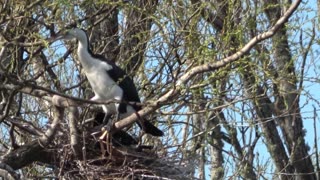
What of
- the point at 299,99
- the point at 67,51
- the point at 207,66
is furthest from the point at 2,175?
the point at 299,99

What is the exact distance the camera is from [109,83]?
28.7ft

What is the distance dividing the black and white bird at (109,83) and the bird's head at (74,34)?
185 mm

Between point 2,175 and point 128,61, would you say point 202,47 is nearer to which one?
point 2,175

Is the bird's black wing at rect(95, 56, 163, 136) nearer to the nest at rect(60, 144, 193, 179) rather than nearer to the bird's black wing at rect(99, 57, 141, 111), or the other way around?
the bird's black wing at rect(99, 57, 141, 111)

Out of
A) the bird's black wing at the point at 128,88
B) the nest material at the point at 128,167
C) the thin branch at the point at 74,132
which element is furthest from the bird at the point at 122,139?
the thin branch at the point at 74,132

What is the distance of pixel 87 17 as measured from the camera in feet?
25.9

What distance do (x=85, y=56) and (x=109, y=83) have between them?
343 millimetres

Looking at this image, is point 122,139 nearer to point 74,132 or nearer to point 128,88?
point 128,88

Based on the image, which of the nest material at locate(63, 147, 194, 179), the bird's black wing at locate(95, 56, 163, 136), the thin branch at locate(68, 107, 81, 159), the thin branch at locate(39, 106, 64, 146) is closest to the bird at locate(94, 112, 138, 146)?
the nest material at locate(63, 147, 194, 179)

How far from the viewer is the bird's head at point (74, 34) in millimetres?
7742

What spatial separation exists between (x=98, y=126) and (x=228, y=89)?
119 centimetres

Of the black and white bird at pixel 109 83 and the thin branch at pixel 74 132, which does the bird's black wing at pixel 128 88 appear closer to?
the black and white bird at pixel 109 83

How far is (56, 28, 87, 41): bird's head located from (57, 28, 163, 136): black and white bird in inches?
7.3

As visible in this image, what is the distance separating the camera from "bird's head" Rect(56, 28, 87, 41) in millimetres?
7742
